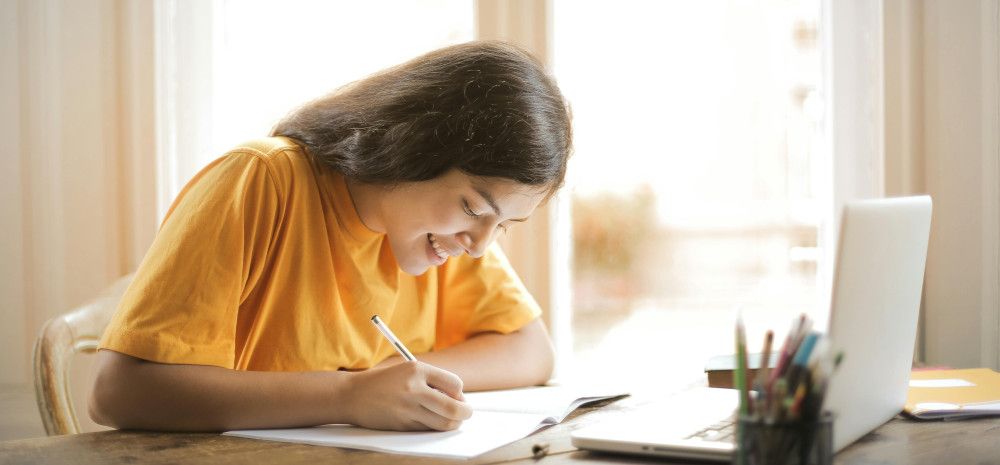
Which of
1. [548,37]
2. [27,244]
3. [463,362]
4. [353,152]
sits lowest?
[463,362]

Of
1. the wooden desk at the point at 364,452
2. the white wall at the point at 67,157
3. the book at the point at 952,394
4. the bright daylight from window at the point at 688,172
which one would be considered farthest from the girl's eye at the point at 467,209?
the white wall at the point at 67,157

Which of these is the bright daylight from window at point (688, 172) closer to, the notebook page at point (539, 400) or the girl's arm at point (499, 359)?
the girl's arm at point (499, 359)

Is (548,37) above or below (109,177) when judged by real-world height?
above

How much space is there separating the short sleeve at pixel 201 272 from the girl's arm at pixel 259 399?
27 mm

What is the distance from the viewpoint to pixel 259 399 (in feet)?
3.94

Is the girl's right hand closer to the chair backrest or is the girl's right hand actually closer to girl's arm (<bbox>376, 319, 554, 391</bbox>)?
girl's arm (<bbox>376, 319, 554, 391</bbox>)

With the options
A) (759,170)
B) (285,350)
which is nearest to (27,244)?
(285,350)

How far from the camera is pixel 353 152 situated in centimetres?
143

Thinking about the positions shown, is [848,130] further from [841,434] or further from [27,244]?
[27,244]

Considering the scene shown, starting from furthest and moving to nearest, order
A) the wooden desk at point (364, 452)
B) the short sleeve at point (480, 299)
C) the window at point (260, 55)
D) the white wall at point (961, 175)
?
1. the window at point (260, 55)
2. the white wall at point (961, 175)
3. the short sleeve at point (480, 299)
4. the wooden desk at point (364, 452)

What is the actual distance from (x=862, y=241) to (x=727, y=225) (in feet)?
4.09

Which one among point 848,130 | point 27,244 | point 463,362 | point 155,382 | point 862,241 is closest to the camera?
point 862,241

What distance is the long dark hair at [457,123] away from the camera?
4.43 ft

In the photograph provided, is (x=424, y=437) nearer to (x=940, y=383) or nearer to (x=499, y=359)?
(x=499, y=359)
